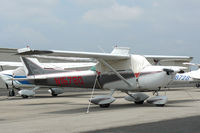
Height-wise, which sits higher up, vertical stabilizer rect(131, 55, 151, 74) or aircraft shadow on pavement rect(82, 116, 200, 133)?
vertical stabilizer rect(131, 55, 151, 74)

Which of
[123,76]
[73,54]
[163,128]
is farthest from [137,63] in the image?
[163,128]

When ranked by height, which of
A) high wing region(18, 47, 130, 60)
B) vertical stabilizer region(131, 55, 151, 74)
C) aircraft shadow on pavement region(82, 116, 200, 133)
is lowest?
aircraft shadow on pavement region(82, 116, 200, 133)

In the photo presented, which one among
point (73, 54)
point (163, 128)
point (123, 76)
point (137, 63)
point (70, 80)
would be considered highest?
point (73, 54)

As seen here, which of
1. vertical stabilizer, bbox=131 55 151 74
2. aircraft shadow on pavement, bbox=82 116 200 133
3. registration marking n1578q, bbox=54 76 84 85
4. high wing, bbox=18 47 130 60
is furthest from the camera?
registration marking n1578q, bbox=54 76 84 85

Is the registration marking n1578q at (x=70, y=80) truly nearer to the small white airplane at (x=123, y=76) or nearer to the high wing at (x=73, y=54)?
the small white airplane at (x=123, y=76)

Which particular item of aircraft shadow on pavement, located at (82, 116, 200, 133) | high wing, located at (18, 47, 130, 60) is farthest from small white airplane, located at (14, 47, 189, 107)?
aircraft shadow on pavement, located at (82, 116, 200, 133)

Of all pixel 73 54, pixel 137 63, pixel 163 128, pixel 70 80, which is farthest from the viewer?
pixel 70 80

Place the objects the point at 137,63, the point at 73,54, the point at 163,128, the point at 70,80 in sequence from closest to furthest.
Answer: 1. the point at 163,128
2. the point at 73,54
3. the point at 137,63
4. the point at 70,80

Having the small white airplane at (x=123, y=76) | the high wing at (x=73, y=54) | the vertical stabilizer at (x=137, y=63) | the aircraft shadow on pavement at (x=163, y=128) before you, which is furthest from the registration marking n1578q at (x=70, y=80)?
the aircraft shadow on pavement at (x=163, y=128)

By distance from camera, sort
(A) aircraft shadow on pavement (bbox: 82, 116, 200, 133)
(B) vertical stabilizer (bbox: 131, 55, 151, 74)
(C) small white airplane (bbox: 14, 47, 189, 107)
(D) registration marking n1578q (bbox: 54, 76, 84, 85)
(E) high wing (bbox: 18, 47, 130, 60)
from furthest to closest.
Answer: (D) registration marking n1578q (bbox: 54, 76, 84, 85), (B) vertical stabilizer (bbox: 131, 55, 151, 74), (C) small white airplane (bbox: 14, 47, 189, 107), (E) high wing (bbox: 18, 47, 130, 60), (A) aircraft shadow on pavement (bbox: 82, 116, 200, 133)

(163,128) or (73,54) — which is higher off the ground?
(73,54)

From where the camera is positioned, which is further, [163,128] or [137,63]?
[137,63]

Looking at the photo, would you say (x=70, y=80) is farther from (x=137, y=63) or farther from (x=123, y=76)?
(x=137, y=63)

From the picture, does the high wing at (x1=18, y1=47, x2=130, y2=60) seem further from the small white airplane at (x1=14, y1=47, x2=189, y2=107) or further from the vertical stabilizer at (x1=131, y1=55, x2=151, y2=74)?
the vertical stabilizer at (x1=131, y1=55, x2=151, y2=74)
